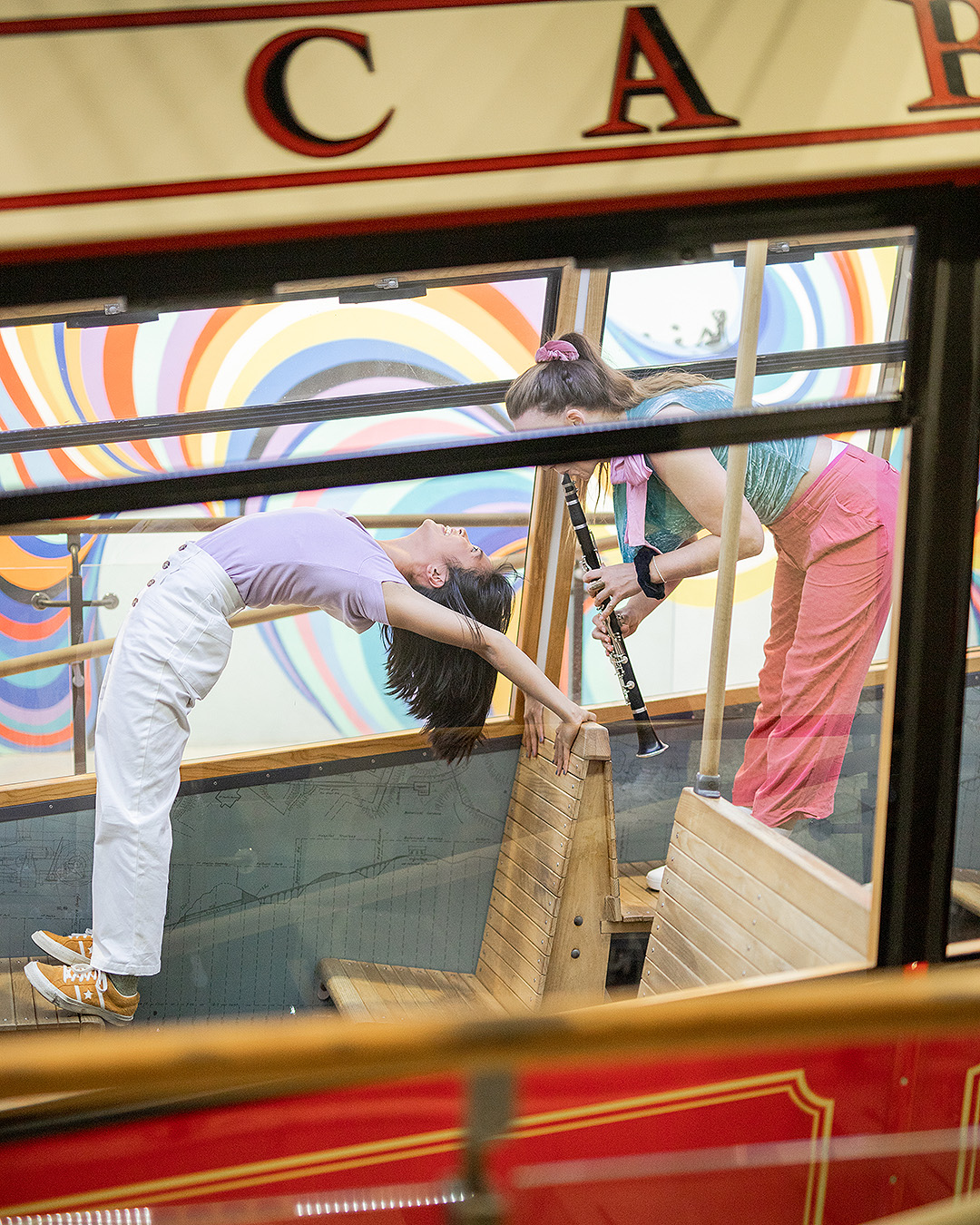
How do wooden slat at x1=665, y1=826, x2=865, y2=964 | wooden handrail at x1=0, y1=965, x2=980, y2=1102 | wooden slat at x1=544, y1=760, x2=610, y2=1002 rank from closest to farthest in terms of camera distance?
wooden handrail at x1=0, y1=965, x2=980, y2=1102 < wooden slat at x1=665, y1=826, x2=865, y2=964 < wooden slat at x1=544, y1=760, x2=610, y2=1002

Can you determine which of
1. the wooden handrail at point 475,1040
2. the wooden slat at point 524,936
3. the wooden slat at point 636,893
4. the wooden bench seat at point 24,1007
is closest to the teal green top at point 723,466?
the wooden slat at point 636,893

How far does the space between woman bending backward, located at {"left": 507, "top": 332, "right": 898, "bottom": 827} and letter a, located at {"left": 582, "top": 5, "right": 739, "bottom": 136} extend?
1.39 ft

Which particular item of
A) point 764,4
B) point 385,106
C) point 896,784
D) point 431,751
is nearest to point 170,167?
point 385,106

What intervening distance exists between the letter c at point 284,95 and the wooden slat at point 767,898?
1.25 m

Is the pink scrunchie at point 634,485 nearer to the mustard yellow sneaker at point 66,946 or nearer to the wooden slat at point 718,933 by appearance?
the wooden slat at point 718,933

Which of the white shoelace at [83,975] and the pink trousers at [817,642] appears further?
the pink trousers at [817,642]

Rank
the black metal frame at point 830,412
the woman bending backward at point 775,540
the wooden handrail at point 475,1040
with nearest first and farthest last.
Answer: the wooden handrail at point 475,1040 → the black metal frame at point 830,412 → the woman bending backward at point 775,540

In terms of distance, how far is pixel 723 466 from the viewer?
1.77 metres

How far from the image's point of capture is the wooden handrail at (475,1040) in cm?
75

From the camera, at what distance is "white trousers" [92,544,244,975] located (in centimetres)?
167

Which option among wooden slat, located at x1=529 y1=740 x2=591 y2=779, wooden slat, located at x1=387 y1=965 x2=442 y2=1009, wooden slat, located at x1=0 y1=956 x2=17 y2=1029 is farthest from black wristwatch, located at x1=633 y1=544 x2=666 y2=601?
wooden slat, located at x1=0 y1=956 x2=17 y2=1029

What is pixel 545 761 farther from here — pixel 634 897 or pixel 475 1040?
pixel 475 1040

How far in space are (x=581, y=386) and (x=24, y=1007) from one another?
130 centimetres

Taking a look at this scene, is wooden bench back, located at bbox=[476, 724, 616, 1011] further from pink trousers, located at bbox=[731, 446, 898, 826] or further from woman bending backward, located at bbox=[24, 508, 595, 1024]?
woman bending backward, located at bbox=[24, 508, 595, 1024]
